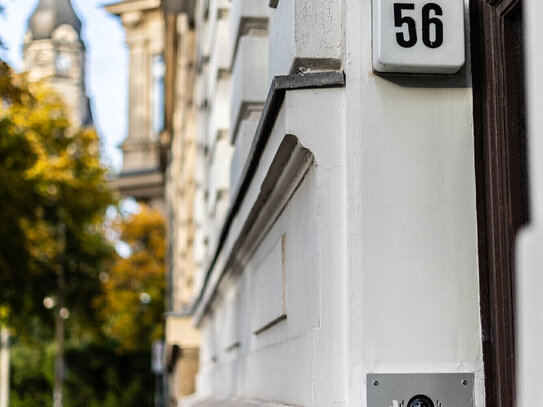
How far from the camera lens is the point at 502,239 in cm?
269

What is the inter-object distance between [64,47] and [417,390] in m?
85.2

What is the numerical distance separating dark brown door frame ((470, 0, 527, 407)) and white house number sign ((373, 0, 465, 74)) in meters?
0.09

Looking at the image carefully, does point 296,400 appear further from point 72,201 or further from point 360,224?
point 72,201

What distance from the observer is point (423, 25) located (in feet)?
8.93

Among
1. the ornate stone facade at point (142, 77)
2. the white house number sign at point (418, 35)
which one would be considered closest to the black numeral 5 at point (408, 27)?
the white house number sign at point (418, 35)

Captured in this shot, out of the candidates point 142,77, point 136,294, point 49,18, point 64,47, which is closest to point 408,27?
point 136,294

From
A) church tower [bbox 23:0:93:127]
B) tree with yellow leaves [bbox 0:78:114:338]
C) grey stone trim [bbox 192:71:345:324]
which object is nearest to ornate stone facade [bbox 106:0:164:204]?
church tower [bbox 23:0:93:127]

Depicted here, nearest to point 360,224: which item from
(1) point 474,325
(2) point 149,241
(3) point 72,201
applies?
(1) point 474,325

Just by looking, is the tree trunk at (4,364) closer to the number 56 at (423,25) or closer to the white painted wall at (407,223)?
the white painted wall at (407,223)

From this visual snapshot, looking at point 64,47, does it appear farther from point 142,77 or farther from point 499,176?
point 499,176

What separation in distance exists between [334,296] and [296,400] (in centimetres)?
63

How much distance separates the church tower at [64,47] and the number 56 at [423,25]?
6805 centimetres

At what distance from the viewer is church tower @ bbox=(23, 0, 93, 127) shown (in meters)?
78.3

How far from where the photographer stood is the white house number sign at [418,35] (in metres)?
2.72
